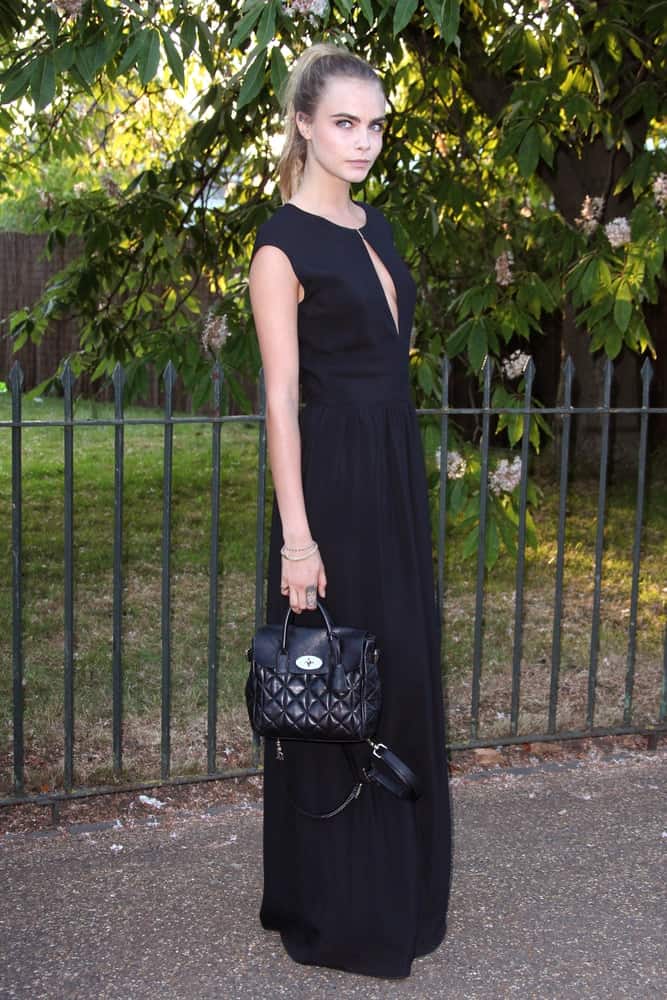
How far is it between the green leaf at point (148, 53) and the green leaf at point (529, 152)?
82.0 inches

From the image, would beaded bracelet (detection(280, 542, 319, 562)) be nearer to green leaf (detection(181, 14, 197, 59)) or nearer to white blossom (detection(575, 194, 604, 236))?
green leaf (detection(181, 14, 197, 59))

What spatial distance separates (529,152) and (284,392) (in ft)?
9.48

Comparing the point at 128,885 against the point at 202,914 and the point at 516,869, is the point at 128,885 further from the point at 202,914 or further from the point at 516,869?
the point at 516,869

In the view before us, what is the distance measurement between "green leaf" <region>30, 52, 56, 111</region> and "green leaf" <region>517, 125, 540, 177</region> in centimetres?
213

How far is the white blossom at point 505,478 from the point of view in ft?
16.3

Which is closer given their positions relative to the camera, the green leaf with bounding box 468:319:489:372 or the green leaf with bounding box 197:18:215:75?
the green leaf with bounding box 197:18:215:75

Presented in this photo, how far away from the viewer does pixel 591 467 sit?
10.8 meters

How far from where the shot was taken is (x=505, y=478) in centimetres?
498

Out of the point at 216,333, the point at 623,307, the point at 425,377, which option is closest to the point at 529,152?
the point at 623,307

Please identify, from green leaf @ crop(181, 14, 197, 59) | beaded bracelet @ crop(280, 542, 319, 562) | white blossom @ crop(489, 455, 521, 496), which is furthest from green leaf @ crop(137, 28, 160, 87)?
white blossom @ crop(489, 455, 521, 496)

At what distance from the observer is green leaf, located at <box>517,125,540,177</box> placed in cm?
508

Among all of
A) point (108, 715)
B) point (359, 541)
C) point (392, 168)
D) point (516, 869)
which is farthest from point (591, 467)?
point (359, 541)

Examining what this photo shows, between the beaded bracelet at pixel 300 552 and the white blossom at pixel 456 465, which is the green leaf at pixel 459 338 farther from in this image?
the beaded bracelet at pixel 300 552

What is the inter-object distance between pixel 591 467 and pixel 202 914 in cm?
815
